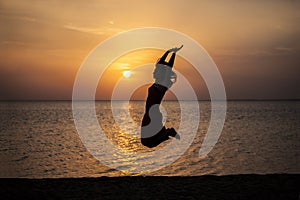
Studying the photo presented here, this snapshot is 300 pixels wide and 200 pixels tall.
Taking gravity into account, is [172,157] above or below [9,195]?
above

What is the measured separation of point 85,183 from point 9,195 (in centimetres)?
325

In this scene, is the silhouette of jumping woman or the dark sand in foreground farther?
the dark sand in foreground

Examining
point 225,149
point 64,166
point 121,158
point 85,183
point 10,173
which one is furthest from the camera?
point 225,149

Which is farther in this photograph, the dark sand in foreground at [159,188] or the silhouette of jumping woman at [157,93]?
the dark sand in foreground at [159,188]

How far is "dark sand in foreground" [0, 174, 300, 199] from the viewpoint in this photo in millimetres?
13578

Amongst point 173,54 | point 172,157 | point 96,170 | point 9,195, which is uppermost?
point 172,157

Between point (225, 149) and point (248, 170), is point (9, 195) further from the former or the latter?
point (225, 149)

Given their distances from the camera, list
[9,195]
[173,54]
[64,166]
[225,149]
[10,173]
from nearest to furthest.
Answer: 1. [173,54]
2. [9,195]
3. [10,173]
4. [64,166]
5. [225,149]

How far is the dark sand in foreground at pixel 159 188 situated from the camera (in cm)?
1358

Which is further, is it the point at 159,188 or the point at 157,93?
the point at 159,188

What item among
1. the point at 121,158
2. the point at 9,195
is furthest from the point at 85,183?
the point at 121,158

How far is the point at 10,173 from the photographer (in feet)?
85.8

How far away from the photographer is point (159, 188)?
14.8 meters

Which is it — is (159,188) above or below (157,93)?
below
